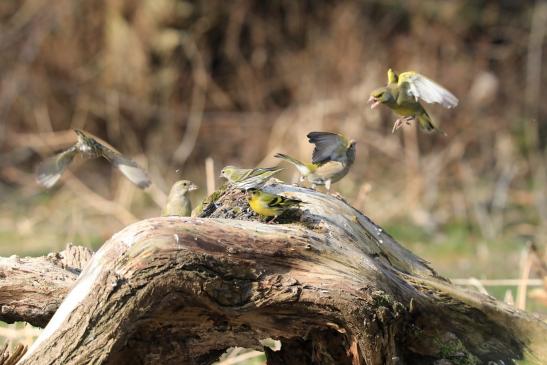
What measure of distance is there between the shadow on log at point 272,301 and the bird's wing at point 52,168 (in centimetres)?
83

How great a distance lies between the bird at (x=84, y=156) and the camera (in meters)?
5.00

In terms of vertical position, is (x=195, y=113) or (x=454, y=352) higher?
(x=195, y=113)

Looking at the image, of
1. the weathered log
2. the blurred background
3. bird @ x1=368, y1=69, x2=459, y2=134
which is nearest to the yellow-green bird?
bird @ x1=368, y1=69, x2=459, y2=134

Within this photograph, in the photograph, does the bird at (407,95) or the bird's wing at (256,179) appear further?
the bird at (407,95)

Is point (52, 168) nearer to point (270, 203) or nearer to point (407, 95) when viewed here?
point (270, 203)

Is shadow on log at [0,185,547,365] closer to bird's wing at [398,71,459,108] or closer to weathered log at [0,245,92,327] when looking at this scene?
weathered log at [0,245,92,327]

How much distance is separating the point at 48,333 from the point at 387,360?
4.61ft

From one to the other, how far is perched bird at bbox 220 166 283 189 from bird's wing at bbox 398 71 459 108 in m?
0.82

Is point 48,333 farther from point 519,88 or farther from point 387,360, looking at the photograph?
point 519,88

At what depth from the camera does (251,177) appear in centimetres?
442

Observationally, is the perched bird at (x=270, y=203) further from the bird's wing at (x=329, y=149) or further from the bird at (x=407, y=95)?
the bird's wing at (x=329, y=149)

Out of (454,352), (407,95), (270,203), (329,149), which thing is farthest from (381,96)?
(454,352)

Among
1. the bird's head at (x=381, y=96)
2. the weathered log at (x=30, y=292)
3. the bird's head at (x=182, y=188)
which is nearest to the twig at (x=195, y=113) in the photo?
the bird's head at (x=182, y=188)

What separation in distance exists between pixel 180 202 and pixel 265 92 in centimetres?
908
